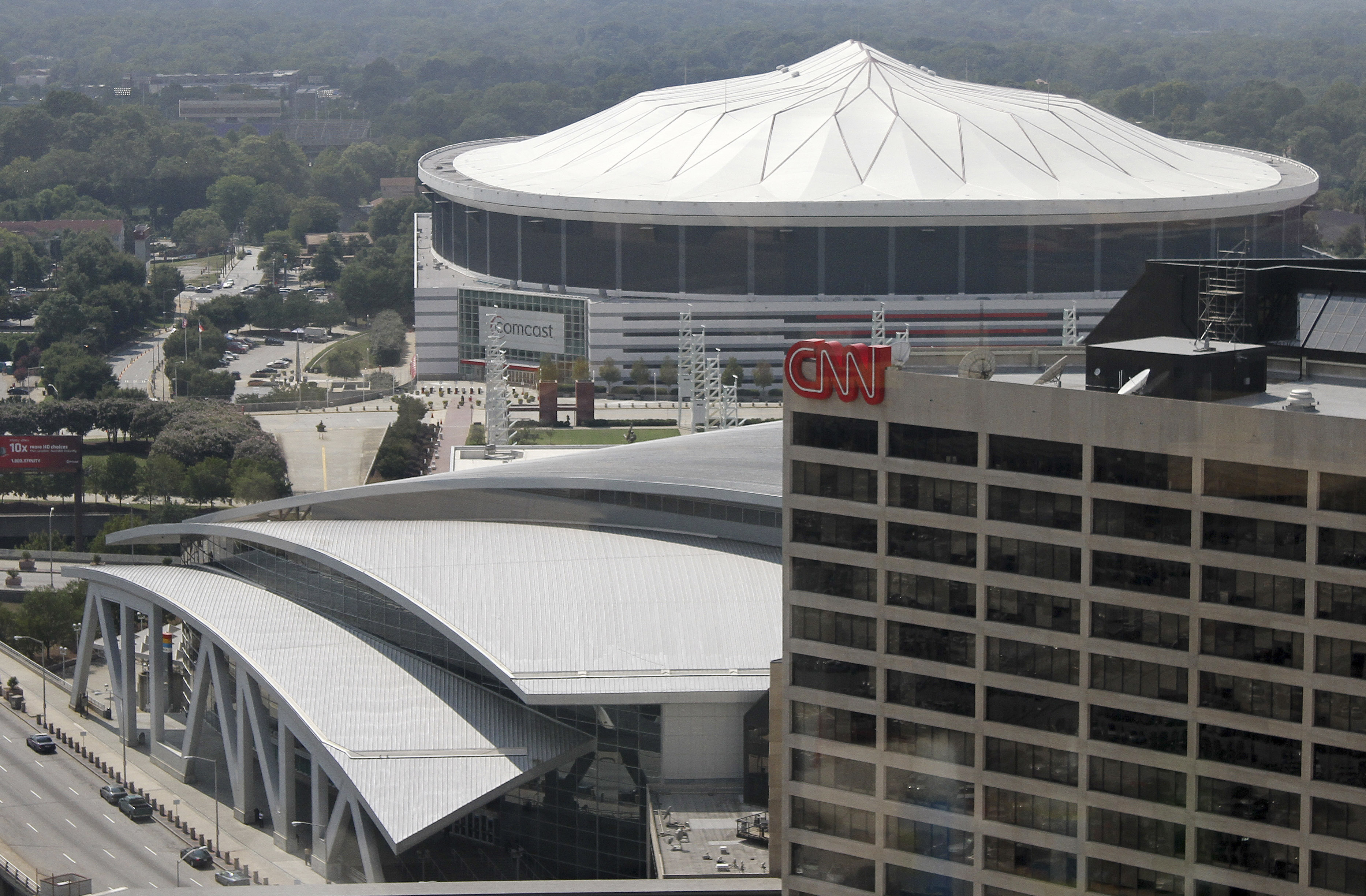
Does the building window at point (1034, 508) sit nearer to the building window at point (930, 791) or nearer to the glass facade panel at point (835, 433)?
the glass facade panel at point (835, 433)

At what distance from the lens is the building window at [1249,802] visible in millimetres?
33156

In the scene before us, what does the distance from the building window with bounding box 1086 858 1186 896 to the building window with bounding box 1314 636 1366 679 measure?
14.5ft

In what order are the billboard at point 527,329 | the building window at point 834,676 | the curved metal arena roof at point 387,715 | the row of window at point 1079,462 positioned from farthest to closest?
the billboard at point 527,329 < the curved metal arena roof at point 387,715 < the building window at point 834,676 < the row of window at point 1079,462

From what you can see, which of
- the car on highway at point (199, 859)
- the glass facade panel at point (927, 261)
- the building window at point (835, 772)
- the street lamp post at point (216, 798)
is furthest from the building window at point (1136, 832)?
the glass facade panel at point (927, 261)

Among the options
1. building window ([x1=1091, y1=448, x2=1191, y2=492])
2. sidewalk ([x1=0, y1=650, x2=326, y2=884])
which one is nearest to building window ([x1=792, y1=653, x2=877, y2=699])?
building window ([x1=1091, y1=448, x2=1191, y2=492])

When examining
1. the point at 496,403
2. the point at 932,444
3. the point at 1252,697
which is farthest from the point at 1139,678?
the point at 496,403

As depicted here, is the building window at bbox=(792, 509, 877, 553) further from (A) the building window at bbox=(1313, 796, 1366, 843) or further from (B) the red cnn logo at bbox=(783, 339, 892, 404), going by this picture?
(A) the building window at bbox=(1313, 796, 1366, 843)

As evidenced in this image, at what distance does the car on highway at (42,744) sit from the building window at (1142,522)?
50690mm

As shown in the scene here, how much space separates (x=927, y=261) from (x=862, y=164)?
8.70 meters

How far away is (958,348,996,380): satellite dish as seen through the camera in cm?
3844

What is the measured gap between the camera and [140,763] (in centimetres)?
7444

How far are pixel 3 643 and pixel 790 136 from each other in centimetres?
7181

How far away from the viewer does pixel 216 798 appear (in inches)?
2746

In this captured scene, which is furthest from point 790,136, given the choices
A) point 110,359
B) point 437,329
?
point 110,359
